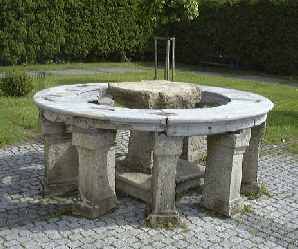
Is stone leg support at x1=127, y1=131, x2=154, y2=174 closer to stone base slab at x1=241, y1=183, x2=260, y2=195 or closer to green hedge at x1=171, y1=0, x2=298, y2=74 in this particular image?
stone base slab at x1=241, y1=183, x2=260, y2=195

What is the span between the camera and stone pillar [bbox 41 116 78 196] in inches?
220

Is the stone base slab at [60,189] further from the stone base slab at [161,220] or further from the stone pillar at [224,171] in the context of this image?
the stone pillar at [224,171]

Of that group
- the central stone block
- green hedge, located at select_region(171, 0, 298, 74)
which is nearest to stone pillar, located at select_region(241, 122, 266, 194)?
the central stone block

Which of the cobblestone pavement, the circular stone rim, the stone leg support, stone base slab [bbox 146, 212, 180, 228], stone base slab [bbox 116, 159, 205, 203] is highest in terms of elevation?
the circular stone rim

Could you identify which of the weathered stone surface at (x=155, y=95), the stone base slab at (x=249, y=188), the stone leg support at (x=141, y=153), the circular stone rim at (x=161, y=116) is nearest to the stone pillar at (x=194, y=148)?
the stone leg support at (x=141, y=153)

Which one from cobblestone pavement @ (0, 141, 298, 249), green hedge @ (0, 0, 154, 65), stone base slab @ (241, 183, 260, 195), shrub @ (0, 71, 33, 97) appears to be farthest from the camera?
green hedge @ (0, 0, 154, 65)

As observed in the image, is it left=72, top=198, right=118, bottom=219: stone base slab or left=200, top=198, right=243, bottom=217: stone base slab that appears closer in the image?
left=72, top=198, right=118, bottom=219: stone base slab

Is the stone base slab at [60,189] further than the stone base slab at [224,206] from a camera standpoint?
Yes

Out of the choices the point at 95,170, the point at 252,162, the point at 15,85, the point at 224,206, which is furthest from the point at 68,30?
the point at 224,206

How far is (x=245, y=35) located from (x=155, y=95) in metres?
14.6

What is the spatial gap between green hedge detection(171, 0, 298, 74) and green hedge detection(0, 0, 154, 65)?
7.05 ft

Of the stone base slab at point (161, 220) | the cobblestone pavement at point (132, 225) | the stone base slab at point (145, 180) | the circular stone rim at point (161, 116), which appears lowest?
the cobblestone pavement at point (132, 225)

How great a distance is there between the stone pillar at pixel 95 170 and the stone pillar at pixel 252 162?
5.81 ft

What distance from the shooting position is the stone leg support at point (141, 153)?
6207 millimetres
